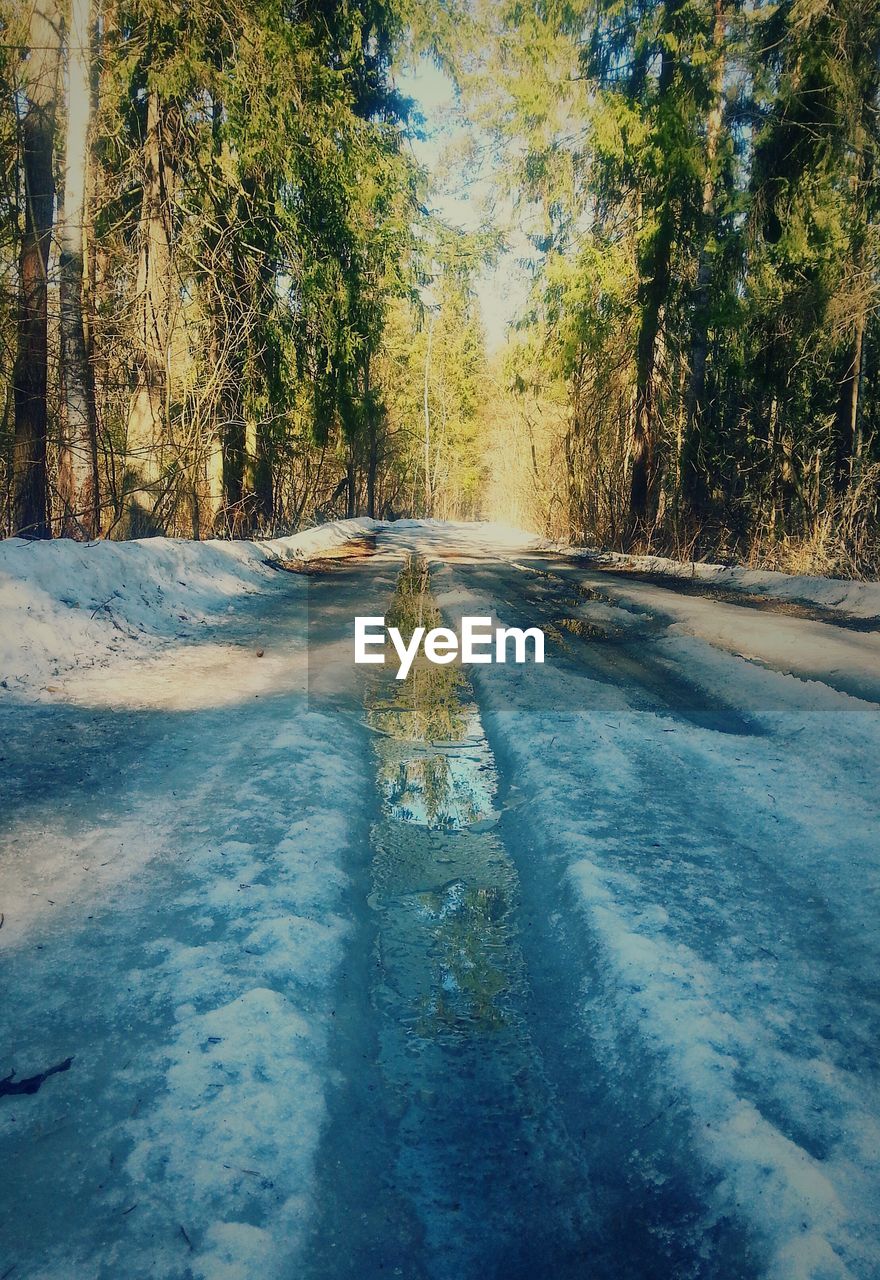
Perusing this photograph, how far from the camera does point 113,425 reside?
13.7 metres

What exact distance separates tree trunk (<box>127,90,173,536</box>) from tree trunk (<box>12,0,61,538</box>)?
3.34 feet

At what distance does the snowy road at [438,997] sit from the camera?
1394mm

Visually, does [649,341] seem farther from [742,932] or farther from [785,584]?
[742,932]

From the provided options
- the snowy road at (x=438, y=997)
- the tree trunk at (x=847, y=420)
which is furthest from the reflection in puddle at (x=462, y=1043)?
the tree trunk at (x=847, y=420)

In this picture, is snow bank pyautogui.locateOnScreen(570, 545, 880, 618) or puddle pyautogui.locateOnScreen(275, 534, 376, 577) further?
puddle pyautogui.locateOnScreen(275, 534, 376, 577)

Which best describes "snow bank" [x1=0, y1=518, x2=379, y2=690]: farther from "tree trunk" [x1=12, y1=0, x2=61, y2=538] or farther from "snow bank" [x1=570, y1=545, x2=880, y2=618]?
"snow bank" [x1=570, y1=545, x2=880, y2=618]

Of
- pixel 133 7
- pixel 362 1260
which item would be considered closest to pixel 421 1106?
pixel 362 1260

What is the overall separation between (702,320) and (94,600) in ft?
36.0

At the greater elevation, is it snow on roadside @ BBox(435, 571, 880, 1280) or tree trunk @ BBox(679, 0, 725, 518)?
tree trunk @ BBox(679, 0, 725, 518)

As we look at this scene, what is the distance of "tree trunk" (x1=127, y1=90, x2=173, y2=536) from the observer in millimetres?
9156

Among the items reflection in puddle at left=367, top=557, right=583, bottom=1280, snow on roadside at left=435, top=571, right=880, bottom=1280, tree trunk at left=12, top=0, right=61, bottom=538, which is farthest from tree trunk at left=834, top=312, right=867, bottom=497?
A: tree trunk at left=12, top=0, right=61, bottom=538

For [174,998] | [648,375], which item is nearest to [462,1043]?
[174,998]

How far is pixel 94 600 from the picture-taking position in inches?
217

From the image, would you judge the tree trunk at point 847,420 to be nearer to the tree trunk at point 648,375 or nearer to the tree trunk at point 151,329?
the tree trunk at point 648,375
